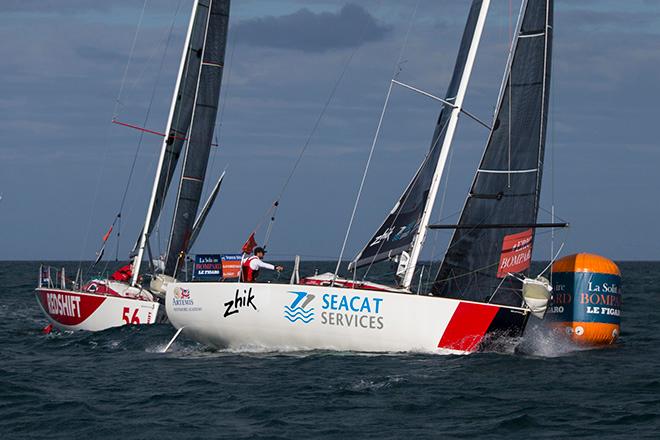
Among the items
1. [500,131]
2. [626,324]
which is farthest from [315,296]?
[626,324]

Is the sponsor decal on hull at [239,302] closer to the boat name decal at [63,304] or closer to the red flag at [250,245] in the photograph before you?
the red flag at [250,245]

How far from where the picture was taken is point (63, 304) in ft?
80.1

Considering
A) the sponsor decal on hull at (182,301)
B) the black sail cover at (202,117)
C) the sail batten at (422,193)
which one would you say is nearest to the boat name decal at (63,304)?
the black sail cover at (202,117)

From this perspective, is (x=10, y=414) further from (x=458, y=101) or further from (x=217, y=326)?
(x=458, y=101)

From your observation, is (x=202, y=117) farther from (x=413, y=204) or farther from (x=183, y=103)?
(x=413, y=204)

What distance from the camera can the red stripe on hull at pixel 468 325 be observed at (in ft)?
55.8

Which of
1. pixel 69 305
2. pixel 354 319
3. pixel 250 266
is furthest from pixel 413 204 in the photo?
pixel 69 305

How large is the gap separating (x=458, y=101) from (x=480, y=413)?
6.82 metres

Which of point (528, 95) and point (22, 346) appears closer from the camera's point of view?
point (528, 95)

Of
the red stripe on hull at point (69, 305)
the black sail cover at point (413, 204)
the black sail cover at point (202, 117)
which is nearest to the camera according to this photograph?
the black sail cover at point (413, 204)

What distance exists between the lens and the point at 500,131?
18500 mm

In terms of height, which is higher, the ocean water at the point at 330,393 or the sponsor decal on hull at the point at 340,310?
the sponsor decal on hull at the point at 340,310

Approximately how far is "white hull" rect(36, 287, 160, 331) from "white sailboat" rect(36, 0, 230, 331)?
0.12ft

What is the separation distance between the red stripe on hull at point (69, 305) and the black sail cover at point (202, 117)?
2636 mm
